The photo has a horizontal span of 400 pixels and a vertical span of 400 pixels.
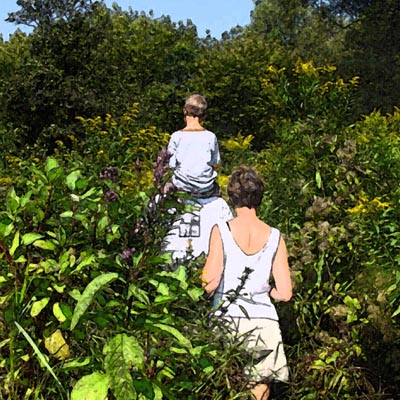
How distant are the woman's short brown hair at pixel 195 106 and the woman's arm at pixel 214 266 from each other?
90.7 inches

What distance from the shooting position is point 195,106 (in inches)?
249

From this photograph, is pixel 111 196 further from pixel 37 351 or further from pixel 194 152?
pixel 194 152

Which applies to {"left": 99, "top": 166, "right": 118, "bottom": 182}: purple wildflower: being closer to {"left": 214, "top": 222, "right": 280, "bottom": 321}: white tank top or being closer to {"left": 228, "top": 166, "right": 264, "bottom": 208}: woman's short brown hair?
{"left": 214, "top": 222, "right": 280, "bottom": 321}: white tank top

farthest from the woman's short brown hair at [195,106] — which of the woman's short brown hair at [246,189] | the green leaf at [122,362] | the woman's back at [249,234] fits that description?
the green leaf at [122,362]

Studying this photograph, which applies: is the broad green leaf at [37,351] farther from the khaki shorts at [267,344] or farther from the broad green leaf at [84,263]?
the khaki shorts at [267,344]

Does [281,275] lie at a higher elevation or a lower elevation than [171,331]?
higher

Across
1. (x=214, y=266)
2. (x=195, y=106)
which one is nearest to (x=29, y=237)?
(x=214, y=266)

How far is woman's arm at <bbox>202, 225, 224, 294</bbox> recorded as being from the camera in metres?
4.11

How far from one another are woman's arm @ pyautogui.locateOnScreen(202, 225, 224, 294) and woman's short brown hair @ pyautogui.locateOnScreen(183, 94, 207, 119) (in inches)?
90.7

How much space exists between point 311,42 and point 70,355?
2086 inches

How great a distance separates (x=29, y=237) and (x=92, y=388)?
56 cm

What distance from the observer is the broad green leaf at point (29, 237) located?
2777 millimetres

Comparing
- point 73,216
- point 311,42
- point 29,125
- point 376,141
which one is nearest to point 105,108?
point 29,125

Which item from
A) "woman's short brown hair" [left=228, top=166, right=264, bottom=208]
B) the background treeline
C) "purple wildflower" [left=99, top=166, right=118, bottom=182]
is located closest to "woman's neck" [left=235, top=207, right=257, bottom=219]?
"woman's short brown hair" [left=228, top=166, right=264, bottom=208]
